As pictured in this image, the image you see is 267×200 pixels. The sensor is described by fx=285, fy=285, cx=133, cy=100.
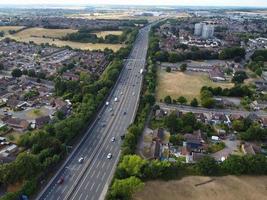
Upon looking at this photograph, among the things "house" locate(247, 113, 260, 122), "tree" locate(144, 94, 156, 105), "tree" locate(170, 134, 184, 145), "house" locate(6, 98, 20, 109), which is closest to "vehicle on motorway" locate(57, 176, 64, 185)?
"tree" locate(170, 134, 184, 145)

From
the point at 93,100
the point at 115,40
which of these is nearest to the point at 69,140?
the point at 93,100

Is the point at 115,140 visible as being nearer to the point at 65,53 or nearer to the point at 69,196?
the point at 69,196

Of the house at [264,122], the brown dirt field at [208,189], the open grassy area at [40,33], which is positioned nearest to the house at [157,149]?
the brown dirt field at [208,189]

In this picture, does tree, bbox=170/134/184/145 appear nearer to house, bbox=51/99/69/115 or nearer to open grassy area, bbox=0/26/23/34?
house, bbox=51/99/69/115

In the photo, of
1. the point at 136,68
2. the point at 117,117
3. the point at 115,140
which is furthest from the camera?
the point at 136,68

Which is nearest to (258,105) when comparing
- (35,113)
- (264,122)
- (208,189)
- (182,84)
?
(264,122)
